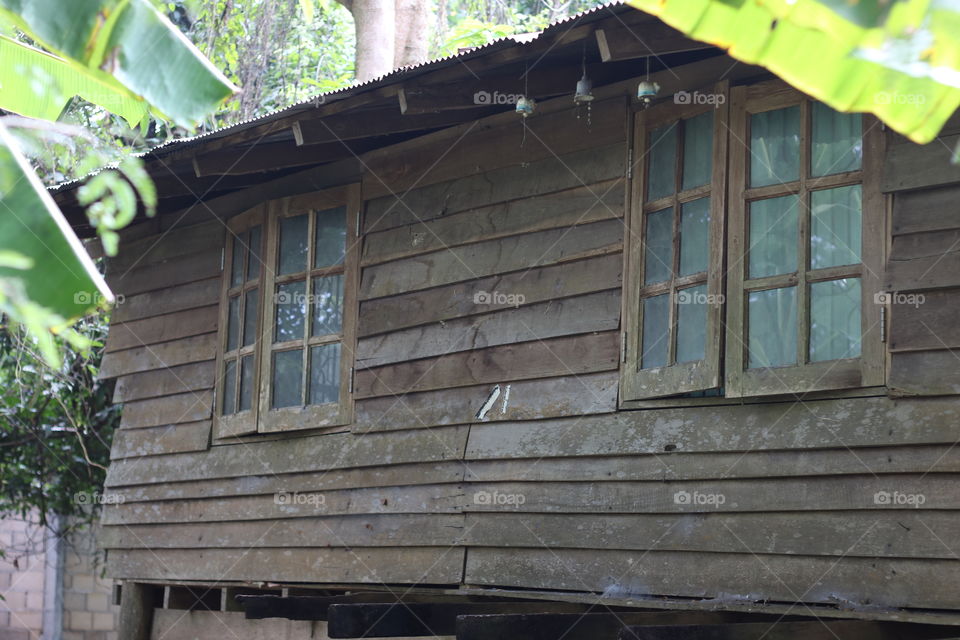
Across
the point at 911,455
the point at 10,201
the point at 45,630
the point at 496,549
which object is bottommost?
the point at 45,630

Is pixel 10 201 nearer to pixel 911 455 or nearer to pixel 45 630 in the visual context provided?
pixel 911 455

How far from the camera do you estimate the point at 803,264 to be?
5160 millimetres

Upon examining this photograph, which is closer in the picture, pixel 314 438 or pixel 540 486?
pixel 540 486

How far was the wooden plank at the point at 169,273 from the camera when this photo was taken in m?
8.53

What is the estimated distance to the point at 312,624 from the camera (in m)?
7.46

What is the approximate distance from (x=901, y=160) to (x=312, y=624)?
4.53 m

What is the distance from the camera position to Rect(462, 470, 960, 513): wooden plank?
4.71 metres

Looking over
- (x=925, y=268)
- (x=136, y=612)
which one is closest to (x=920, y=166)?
(x=925, y=268)

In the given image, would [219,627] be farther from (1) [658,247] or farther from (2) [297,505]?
(1) [658,247]

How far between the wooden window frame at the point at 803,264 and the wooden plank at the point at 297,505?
6.27 ft

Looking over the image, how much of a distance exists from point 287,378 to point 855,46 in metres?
5.64

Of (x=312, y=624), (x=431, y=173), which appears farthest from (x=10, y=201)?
(x=312, y=624)

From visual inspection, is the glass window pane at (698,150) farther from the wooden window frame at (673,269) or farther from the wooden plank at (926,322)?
the wooden plank at (926,322)

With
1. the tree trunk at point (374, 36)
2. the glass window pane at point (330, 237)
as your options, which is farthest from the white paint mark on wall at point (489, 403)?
the tree trunk at point (374, 36)
